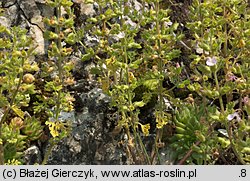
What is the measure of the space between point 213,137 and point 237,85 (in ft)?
1.29

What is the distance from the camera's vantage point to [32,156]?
3.38 m

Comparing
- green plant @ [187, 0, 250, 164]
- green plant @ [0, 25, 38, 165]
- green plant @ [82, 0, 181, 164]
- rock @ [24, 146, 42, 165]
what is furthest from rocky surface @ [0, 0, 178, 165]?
green plant @ [187, 0, 250, 164]

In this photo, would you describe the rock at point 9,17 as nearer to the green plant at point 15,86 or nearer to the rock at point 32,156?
the green plant at point 15,86

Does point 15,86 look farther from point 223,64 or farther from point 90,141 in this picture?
point 223,64

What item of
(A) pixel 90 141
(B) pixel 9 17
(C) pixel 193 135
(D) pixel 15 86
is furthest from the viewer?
(B) pixel 9 17

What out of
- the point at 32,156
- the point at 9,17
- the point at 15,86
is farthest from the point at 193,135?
the point at 9,17

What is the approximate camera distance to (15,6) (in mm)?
3941

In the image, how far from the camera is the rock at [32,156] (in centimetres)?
336

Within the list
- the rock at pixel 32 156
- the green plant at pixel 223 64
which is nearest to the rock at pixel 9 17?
the rock at pixel 32 156

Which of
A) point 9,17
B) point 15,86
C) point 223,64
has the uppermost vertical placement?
point 9,17

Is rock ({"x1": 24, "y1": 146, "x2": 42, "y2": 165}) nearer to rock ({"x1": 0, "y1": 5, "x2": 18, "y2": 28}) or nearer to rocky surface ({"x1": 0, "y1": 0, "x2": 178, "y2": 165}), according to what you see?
rocky surface ({"x1": 0, "y1": 0, "x2": 178, "y2": 165})

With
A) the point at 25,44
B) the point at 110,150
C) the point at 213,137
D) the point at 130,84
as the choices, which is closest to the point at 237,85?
the point at 213,137

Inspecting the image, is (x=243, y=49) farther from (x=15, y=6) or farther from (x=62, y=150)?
(x=15, y=6)

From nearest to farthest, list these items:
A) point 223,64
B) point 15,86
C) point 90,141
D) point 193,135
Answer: point 15,86 → point 223,64 → point 193,135 → point 90,141
